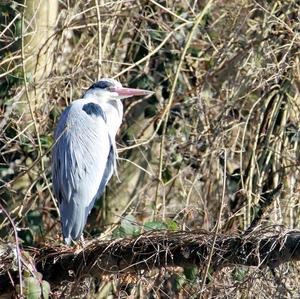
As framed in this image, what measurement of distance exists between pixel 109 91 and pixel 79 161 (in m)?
0.44

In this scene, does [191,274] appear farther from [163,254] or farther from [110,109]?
[110,109]

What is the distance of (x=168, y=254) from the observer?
140 inches

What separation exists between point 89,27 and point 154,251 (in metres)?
2.01

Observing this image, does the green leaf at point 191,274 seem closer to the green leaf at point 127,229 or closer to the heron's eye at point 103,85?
the green leaf at point 127,229

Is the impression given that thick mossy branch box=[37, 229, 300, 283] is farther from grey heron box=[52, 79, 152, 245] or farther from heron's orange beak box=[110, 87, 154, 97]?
heron's orange beak box=[110, 87, 154, 97]

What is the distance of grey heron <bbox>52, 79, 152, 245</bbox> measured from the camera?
4.47 metres

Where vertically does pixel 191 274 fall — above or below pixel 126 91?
below

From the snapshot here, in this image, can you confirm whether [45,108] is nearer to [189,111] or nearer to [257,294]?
[189,111]

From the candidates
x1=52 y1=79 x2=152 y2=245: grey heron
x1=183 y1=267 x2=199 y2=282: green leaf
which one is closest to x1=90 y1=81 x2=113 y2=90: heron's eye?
x1=52 y1=79 x2=152 y2=245: grey heron

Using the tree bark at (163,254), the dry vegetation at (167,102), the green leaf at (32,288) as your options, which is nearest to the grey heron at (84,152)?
the dry vegetation at (167,102)

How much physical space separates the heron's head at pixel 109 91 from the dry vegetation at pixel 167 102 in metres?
0.13

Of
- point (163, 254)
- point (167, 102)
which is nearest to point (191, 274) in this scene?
point (163, 254)

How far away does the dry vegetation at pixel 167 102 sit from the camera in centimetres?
489

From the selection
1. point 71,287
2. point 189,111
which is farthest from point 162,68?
point 71,287
